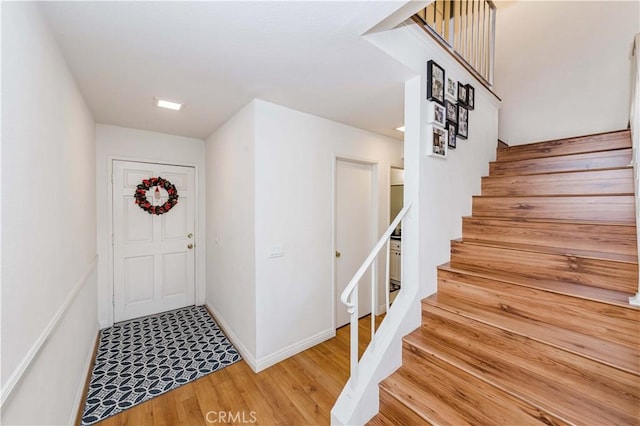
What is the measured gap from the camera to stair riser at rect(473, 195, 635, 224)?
173 centimetres

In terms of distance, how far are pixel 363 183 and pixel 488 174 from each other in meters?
1.31

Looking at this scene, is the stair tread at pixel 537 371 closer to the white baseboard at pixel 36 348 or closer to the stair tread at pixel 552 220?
the stair tread at pixel 552 220

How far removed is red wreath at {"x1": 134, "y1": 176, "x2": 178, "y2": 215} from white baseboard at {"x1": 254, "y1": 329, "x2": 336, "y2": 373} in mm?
2272

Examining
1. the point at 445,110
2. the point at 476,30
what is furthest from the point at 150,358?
the point at 476,30

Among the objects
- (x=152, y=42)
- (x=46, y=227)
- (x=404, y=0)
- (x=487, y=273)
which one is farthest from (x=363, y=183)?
(x=46, y=227)

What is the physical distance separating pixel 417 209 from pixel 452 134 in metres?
0.75

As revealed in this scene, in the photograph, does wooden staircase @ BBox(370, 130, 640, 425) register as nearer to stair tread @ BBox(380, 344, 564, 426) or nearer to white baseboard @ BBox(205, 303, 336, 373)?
stair tread @ BBox(380, 344, 564, 426)

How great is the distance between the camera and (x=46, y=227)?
129 cm

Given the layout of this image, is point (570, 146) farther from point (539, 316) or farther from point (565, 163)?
point (539, 316)

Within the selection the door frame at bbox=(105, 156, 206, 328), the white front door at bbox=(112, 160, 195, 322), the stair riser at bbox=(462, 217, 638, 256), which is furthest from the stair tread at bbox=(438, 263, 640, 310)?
the white front door at bbox=(112, 160, 195, 322)

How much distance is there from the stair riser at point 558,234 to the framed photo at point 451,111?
829mm

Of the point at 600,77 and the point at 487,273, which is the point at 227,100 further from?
the point at 600,77

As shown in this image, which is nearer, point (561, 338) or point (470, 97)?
point (561, 338)

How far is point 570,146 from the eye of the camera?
2426 millimetres
